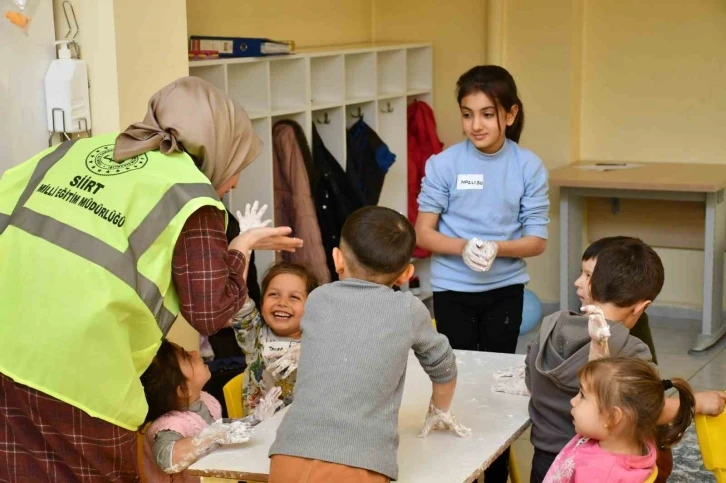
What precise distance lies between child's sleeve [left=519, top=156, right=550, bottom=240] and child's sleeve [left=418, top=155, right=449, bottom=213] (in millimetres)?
259

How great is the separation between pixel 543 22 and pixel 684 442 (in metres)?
2.66

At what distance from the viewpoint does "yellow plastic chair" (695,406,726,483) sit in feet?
7.75

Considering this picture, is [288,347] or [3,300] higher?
[3,300]

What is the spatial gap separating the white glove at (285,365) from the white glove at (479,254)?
0.69 m

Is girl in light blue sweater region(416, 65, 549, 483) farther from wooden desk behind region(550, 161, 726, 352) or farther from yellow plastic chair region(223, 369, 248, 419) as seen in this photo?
wooden desk behind region(550, 161, 726, 352)

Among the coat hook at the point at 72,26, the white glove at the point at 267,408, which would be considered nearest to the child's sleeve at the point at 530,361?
the white glove at the point at 267,408

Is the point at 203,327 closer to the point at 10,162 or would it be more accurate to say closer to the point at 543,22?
the point at 10,162

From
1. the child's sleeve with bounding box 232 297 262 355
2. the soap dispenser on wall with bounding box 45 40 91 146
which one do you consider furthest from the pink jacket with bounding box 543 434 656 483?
the soap dispenser on wall with bounding box 45 40 91 146

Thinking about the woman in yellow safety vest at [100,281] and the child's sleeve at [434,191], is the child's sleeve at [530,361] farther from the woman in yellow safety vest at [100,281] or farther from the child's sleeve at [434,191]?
the child's sleeve at [434,191]

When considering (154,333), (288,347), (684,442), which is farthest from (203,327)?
(684,442)

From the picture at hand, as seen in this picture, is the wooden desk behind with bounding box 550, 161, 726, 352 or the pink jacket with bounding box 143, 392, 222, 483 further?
the wooden desk behind with bounding box 550, 161, 726, 352

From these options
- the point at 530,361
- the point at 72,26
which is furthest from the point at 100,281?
the point at 72,26

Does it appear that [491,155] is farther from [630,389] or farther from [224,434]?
[224,434]

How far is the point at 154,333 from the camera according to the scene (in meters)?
2.24
